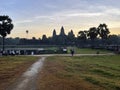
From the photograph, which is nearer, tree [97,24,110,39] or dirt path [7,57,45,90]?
dirt path [7,57,45,90]

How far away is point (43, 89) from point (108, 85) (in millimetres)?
5198

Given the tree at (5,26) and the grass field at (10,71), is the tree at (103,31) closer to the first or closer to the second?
the tree at (5,26)

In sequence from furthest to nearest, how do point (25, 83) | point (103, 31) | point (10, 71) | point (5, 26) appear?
point (103, 31), point (5, 26), point (10, 71), point (25, 83)

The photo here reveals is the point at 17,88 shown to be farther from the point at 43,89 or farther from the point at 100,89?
the point at 100,89

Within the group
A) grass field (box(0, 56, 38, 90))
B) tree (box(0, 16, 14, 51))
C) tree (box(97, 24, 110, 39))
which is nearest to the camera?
grass field (box(0, 56, 38, 90))

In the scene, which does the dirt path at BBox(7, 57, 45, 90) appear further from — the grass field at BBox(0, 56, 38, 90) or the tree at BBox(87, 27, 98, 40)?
the tree at BBox(87, 27, 98, 40)

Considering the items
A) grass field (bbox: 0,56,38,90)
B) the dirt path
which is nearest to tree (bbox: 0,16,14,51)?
grass field (bbox: 0,56,38,90)

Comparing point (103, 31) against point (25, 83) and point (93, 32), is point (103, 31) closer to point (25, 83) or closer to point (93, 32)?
point (93, 32)

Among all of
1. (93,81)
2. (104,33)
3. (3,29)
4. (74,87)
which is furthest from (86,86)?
(104,33)

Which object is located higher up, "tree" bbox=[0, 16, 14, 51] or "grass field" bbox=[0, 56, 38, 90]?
"tree" bbox=[0, 16, 14, 51]

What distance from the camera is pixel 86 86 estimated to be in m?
24.8

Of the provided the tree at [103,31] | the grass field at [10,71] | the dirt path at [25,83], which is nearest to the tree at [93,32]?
the tree at [103,31]

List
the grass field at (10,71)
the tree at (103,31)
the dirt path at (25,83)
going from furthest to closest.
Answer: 1. the tree at (103,31)
2. the grass field at (10,71)
3. the dirt path at (25,83)

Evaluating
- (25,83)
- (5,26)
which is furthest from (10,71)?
(5,26)
